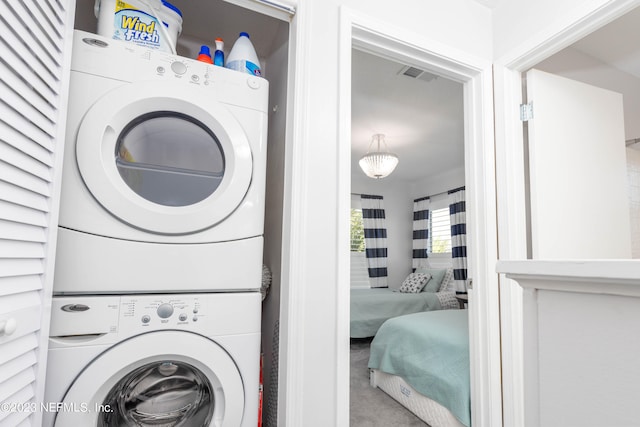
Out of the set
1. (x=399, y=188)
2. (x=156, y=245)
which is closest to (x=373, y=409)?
(x=156, y=245)

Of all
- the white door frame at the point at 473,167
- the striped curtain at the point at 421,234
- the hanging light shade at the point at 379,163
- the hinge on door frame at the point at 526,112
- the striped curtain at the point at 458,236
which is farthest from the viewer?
the striped curtain at the point at 421,234

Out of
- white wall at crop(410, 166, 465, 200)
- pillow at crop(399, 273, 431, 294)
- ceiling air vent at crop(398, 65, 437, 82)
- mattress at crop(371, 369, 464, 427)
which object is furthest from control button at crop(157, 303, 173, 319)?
white wall at crop(410, 166, 465, 200)

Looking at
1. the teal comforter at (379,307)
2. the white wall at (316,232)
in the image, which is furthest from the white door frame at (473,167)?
the teal comforter at (379,307)

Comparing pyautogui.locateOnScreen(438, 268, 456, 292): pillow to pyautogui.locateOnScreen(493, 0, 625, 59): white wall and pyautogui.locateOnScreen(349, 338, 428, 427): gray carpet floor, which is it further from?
pyautogui.locateOnScreen(493, 0, 625, 59): white wall

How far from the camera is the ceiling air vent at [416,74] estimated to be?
2.53 meters

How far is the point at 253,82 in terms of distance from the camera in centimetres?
119

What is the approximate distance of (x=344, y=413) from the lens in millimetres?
1235

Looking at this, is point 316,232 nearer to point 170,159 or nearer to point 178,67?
point 170,159

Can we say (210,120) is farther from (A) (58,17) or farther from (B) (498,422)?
(B) (498,422)

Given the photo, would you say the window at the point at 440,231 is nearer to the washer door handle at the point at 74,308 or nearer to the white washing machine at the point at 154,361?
the white washing machine at the point at 154,361

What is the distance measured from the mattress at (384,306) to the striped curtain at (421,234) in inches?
44.4

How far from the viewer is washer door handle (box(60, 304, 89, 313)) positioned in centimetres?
91

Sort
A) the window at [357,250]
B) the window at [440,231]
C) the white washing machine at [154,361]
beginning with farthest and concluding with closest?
the window at [357,250] < the window at [440,231] < the white washing machine at [154,361]

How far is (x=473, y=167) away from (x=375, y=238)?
3973 millimetres
